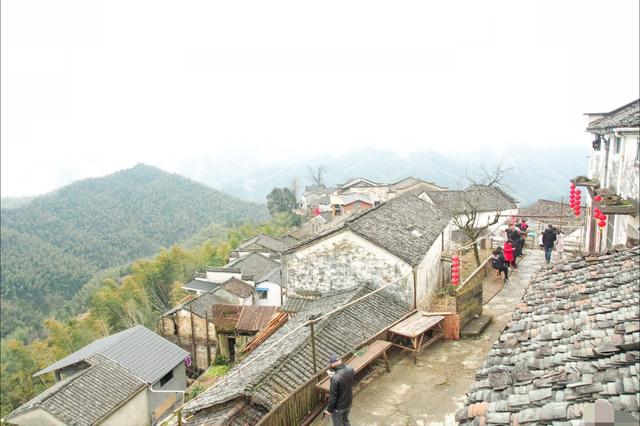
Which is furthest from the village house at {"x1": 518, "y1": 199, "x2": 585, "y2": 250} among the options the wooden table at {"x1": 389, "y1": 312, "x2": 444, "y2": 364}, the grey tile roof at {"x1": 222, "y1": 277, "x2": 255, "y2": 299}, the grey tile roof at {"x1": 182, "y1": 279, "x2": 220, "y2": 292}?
the grey tile roof at {"x1": 182, "y1": 279, "x2": 220, "y2": 292}

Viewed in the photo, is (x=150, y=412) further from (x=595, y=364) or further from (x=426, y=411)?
(x=595, y=364)

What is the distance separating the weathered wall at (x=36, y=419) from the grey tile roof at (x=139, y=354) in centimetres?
330

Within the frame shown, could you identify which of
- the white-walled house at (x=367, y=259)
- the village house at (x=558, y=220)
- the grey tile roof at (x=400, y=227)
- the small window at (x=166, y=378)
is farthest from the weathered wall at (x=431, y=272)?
the small window at (x=166, y=378)

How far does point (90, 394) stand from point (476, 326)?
1543 cm

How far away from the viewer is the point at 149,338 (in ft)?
74.9

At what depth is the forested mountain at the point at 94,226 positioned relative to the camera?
70.9 m

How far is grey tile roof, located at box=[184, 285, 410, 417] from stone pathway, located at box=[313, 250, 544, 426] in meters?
1.22

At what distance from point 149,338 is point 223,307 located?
156 inches

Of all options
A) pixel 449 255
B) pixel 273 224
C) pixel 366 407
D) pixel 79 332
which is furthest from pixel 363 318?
pixel 273 224

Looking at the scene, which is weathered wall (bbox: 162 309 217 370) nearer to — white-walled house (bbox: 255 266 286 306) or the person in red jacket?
white-walled house (bbox: 255 266 286 306)

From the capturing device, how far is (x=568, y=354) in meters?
5.12

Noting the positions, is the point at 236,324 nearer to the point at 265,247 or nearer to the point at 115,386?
the point at 115,386

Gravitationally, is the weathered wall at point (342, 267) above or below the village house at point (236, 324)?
above

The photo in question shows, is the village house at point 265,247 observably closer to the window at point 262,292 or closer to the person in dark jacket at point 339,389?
the window at point 262,292
